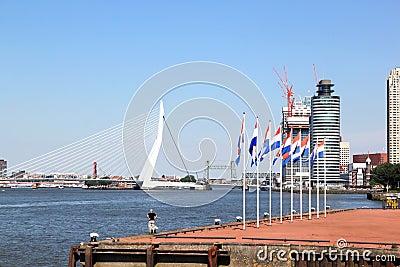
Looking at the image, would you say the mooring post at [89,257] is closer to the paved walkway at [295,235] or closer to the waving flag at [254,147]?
the paved walkway at [295,235]

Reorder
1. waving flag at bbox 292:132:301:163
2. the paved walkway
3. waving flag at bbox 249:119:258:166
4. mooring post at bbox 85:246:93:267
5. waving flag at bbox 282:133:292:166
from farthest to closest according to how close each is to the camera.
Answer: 1. waving flag at bbox 292:132:301:163
2. waving flag at bbox 282:133:292:166
3. waving flag at bbox 249:119:258:166
4. the paved walkway
5. mooring post at bbox 85:246:93:267

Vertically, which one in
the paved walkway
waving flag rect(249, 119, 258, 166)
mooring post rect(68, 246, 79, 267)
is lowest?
mooring post rect(68, 246, 79, 267)

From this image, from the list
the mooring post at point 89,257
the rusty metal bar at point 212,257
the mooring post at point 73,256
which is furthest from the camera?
the mooring post at point 73,256

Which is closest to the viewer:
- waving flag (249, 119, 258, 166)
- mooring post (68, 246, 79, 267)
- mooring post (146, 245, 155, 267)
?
mooring post (146, 245, 155, 267)

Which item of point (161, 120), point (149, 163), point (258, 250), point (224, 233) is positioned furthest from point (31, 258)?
point (149, 163)

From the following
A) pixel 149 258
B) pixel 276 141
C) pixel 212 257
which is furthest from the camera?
pixel 276 141

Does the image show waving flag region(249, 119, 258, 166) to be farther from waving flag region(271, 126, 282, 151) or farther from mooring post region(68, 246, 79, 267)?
mooring post region(68, 246, 79, 267)

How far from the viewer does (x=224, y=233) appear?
35.4 meters

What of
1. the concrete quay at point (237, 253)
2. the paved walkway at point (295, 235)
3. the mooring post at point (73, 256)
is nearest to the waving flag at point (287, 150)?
the paved walkway at point (295, 235)

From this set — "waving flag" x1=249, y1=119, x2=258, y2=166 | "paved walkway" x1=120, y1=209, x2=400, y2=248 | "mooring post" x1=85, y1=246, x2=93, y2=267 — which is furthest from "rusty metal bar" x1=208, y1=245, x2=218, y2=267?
"waving flag" x1=249, y1=119, x2=258, y2=166

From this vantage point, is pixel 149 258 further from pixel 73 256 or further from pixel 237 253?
pixel 237 253

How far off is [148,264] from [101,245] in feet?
7.55

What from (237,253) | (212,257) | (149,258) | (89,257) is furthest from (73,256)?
(237,253)

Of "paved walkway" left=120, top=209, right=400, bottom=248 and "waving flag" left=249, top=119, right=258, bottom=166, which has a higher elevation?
"waving flag" left=249, top=119, right=258, bottom=166
